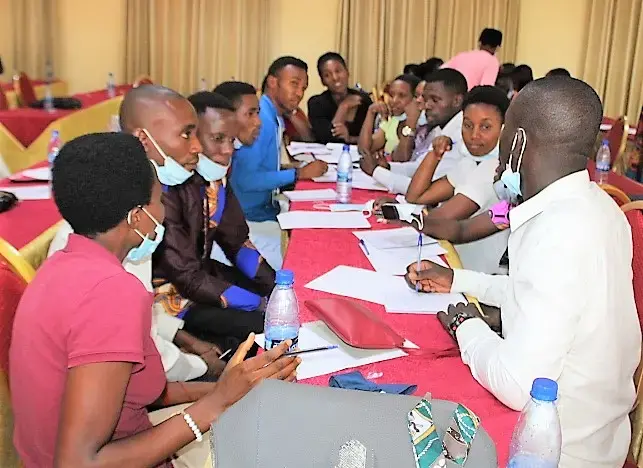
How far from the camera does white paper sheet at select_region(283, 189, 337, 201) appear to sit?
319 centimetres

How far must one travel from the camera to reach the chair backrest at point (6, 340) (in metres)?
1.34

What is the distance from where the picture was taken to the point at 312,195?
10.6 ft

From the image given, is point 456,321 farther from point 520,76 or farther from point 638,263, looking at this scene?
point 520,76

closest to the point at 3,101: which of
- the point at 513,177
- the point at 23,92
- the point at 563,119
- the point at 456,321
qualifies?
the point at 23,92

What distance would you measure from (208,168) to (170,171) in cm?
33

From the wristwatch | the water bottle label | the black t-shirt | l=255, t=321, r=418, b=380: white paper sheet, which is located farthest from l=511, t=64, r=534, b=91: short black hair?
the water bottle label

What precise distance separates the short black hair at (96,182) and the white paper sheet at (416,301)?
81 cm

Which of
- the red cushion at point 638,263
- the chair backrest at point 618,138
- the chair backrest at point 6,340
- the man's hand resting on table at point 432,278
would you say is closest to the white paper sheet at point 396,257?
the man's hand resting on table at point 432,278

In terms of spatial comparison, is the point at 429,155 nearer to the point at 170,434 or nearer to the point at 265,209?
the point at 265,209

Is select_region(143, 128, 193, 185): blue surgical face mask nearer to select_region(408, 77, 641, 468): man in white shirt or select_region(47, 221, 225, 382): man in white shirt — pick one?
select_region(47, 221, 225, 382): man in white shirt

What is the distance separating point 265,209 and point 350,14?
13.9 ft

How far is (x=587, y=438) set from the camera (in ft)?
4.64

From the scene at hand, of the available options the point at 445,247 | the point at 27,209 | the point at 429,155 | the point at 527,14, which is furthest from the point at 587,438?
the point at 527,14

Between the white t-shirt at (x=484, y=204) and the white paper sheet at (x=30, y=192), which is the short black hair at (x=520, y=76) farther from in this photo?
the white paper sheet at (x=30, y=192)
